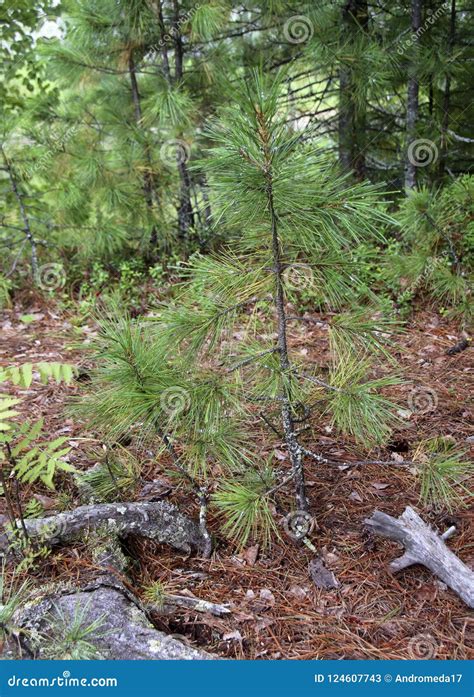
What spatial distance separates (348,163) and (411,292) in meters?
1.75

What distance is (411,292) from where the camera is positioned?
4.58m

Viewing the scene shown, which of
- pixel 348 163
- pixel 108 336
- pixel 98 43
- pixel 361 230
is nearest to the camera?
pixel 361 230

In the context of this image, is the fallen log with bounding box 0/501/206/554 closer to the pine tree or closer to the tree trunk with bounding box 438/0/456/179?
the pine tree

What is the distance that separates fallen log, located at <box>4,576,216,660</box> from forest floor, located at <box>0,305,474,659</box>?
130 mm

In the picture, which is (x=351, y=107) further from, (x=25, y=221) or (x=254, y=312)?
(x=254, y=312)

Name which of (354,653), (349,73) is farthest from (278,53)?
(354,653)

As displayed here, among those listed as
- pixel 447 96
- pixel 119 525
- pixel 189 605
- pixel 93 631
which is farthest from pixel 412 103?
pixel 93 631

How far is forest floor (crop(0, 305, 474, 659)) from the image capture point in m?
1.89

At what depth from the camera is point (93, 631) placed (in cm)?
177

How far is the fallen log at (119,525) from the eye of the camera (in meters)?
2.18

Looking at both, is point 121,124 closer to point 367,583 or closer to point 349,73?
point 349,73

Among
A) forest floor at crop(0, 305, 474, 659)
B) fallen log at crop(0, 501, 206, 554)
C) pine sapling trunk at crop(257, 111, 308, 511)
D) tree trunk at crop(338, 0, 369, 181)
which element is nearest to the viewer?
pine sapling trunk at crop(257, 111, 308, 511)

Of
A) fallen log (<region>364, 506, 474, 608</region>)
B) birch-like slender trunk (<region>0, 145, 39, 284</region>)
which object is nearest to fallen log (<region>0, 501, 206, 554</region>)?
fallen log (<region>364, 506, 474, 608</region>)

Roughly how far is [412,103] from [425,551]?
436 cm
